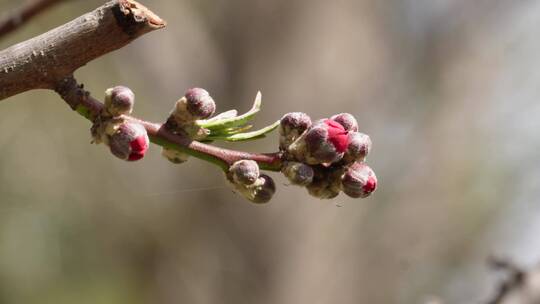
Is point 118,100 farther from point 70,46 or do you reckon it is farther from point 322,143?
point 322,143

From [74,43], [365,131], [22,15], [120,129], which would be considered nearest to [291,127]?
[120,129]

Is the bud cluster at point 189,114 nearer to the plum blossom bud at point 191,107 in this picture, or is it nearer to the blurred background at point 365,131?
the plum blossom bud at point 191,107

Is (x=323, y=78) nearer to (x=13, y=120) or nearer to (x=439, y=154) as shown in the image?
(x=439, y=154)

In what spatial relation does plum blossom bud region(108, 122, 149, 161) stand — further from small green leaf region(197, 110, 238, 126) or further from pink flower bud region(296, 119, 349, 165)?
pink flower bud region(296, 119, 349, 165)

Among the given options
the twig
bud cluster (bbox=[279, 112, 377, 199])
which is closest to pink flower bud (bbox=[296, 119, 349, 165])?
bud cluster (bbox=[279, 112, 377, 199])

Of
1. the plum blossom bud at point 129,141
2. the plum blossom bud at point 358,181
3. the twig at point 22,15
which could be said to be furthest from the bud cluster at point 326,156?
the twig at point 22,15

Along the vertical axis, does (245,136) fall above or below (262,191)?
above

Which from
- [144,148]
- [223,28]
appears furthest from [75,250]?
[144,148]
